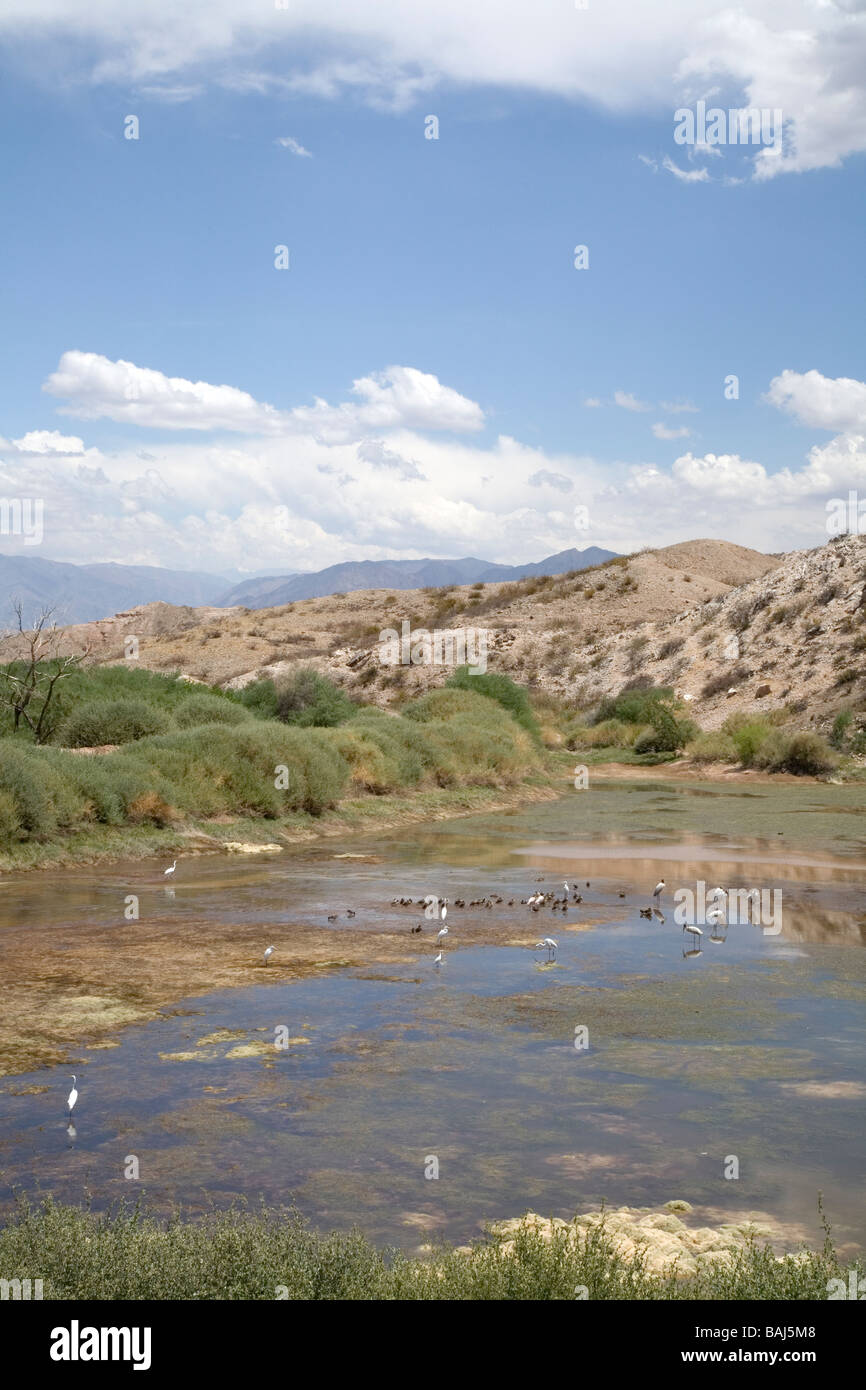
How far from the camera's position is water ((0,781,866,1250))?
6.50 metres

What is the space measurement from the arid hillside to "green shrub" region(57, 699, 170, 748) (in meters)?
27.5

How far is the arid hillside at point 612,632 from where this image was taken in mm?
51094

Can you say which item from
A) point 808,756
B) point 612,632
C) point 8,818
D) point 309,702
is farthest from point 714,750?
point 8,818

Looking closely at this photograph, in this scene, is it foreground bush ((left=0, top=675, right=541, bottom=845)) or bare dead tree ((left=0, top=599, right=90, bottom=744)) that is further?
bare dead tree ((left=0, top=599, right=90, bottom=744))

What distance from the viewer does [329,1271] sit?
4.56 metres

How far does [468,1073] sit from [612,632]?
59.5 metres

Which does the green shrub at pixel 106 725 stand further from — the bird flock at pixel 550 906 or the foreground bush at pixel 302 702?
the bird flock at pixel 550 906

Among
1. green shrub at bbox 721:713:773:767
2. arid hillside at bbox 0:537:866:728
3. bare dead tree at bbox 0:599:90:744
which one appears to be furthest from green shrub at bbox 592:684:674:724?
bare dead tree at bbox 0:599:90:744

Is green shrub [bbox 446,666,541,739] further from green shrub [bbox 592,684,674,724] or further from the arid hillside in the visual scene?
the arid hillside

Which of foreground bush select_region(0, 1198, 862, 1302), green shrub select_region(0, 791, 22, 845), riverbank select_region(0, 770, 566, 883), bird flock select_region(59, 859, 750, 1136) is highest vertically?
green shrub select_region(0, 791, 22, 845)

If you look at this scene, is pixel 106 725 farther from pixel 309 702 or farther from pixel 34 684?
pixel 309 702

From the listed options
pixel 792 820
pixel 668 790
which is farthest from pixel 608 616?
pixel 792 820

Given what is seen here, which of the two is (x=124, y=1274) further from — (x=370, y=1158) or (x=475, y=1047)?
(x=475, y=1047)

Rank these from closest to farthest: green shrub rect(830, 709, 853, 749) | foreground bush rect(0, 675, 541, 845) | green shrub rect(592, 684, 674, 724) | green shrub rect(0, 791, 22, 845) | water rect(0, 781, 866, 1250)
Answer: water rect(0, 781, 866, 1250)
green shrub rect(0, 791, 22, 845)
foreground bush rect(0, 675, 541, 845)
green shrub rect(830, 709, 853, 749)
green shrub rect(592, 684, 674, 724)
